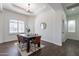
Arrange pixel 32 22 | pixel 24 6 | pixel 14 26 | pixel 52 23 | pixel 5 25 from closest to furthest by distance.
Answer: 1. pixel 24 6
2. pixel 5 25
3. pixel 52 23
4. pixel 14 26
5. pixel 32 22

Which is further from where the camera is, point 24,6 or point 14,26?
point 14,26

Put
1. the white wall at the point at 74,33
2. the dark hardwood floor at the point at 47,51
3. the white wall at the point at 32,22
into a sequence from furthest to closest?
the white wall at the point at 74,33 → the white wall at the point at 32,22 → the dark hardwood floor at the point at 47,51

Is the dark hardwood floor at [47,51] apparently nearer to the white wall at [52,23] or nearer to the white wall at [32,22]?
the white wall at [52,23]

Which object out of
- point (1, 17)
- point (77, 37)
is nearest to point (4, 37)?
point (1, 17)

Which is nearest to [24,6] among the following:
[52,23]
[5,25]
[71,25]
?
[5,25]

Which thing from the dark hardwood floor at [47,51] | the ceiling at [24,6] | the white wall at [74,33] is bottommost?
the dark hardwood floor at [47,51]

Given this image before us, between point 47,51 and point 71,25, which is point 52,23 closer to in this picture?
point 47,51

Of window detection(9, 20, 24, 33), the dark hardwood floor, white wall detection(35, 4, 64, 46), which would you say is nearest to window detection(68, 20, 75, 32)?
white wall detection(35, 4, 64, 46)

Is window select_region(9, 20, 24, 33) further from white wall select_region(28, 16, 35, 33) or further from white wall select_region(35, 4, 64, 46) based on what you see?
white wall select_region(35, 4, 64, 46)

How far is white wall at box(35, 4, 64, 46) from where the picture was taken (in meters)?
3.76

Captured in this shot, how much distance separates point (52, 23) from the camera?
425 centimetres

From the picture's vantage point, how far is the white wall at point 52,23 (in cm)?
376

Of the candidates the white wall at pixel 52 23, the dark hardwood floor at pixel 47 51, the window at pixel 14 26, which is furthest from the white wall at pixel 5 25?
the white wall at pixel 52 23

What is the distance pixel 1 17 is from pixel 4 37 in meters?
1.15
